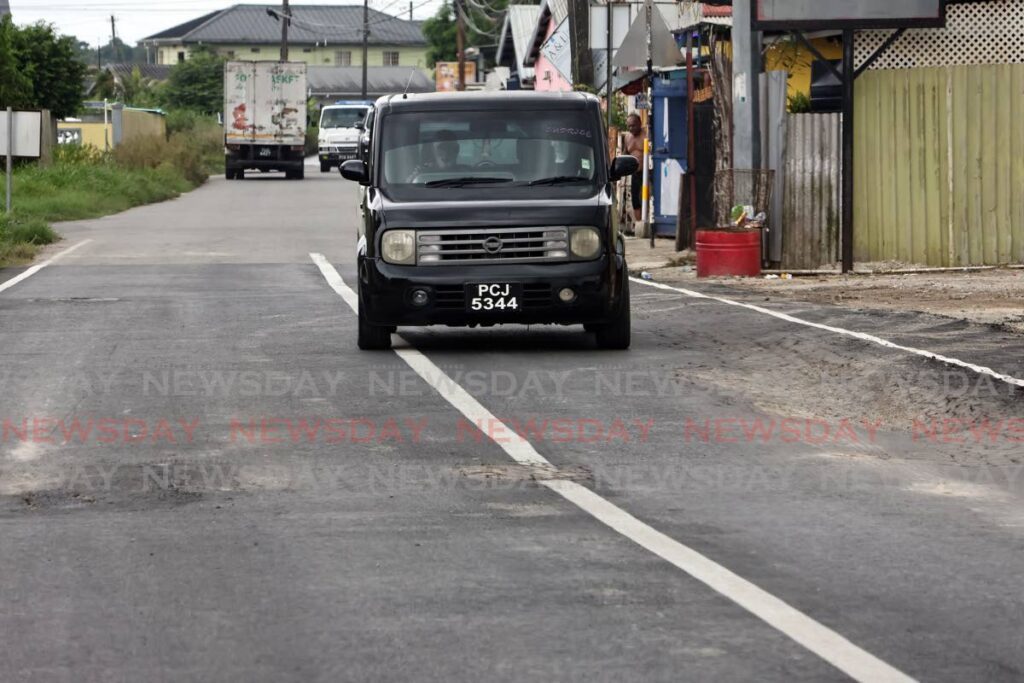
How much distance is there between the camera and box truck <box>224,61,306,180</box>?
61.7m

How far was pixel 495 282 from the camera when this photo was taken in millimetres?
13875

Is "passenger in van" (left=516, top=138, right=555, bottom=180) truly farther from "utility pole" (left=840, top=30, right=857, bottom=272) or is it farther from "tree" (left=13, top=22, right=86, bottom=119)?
"tree" (left=13, top=22, right=86, bottom=119)

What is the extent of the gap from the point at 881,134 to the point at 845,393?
1003cm

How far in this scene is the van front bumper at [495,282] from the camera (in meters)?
13.9

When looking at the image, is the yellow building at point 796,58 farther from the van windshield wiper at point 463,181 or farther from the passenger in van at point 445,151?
the van windshield wiper at point 463,181

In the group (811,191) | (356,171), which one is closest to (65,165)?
(811,191)

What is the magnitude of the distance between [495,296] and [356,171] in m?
1.74

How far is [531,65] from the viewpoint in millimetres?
78125

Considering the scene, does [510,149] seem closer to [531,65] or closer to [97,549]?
[97,549]

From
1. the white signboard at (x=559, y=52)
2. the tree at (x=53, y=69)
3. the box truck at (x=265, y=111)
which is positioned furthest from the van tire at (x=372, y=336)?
the box truck at (x=265, y=111)

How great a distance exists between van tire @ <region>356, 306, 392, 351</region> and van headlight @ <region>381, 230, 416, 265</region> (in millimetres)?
488

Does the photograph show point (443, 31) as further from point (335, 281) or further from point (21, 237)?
point (335, 281)

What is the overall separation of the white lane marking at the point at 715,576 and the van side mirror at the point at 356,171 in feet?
13.4

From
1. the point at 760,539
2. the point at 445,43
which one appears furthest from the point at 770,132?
the point at 445,43
